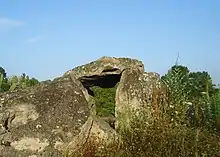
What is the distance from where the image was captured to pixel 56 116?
9.85 meters

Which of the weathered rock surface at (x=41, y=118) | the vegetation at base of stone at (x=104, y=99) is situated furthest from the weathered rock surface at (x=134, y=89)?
the vegetation at base of stone at (x=104, y=99)

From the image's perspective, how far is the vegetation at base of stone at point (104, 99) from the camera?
13.4m

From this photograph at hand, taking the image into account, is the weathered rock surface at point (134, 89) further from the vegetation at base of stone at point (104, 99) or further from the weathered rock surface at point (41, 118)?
the vegetation at base of stone at point (104, 99)

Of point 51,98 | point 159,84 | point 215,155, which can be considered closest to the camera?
point 215,155

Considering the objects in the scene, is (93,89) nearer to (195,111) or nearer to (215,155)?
(195,111)

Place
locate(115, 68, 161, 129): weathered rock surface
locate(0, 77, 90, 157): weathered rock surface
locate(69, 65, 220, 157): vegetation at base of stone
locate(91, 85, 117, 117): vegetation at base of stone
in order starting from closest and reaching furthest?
1. locate(69, 65, 220, 157): vegetation at base of stone
2. locate(0, 77, 90, 157): weathered rock surface
3. locate(115, 68, 161, 129): weathered rock surface
4. locate(91, 85, 117, 117): vegetation at base of stone

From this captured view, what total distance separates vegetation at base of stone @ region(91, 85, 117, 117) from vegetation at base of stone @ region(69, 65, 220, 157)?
3098mm

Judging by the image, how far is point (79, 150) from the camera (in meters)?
9.36

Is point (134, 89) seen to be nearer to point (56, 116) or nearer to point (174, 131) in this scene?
point (56, 116)

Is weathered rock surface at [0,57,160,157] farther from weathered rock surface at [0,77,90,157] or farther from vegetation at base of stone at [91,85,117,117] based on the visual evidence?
vegetation at base of stone at [91,85,117,117]

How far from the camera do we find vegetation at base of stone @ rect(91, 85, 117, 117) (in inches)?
529

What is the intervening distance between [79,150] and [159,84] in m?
2.84

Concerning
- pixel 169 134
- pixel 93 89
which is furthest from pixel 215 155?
pixel 93 89

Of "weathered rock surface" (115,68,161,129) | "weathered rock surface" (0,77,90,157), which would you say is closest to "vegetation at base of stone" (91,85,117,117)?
"weathered rock surface" (115,68,161,129)
